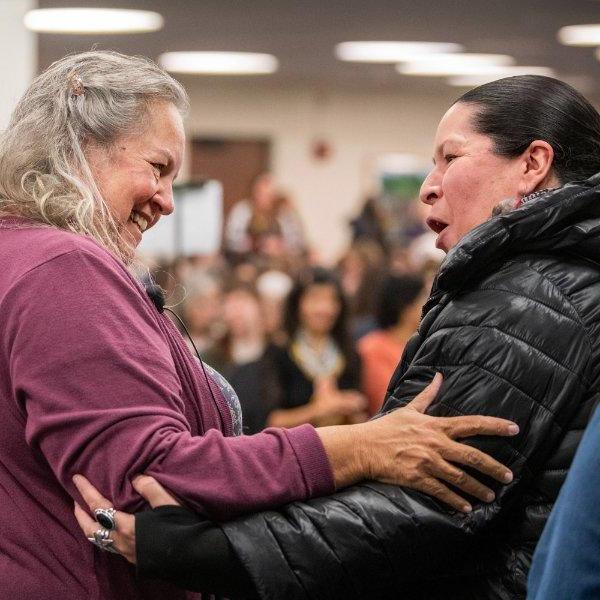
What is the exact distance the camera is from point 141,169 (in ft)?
6.19

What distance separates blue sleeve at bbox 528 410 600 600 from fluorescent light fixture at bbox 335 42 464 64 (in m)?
9.37

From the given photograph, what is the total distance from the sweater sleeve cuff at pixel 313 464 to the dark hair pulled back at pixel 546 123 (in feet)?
1.97

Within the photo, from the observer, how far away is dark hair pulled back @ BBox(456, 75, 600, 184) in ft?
6.21

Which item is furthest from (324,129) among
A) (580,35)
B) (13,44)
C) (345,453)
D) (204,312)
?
(345,453)

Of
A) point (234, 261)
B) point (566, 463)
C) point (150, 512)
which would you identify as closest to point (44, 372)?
point (150, 512)

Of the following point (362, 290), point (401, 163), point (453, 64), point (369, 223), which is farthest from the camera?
point (401, 163)

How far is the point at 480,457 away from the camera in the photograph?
5.50 ft

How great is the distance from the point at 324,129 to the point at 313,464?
42.3 feet

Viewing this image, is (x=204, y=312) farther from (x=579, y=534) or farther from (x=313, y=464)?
(x=579, y=534)

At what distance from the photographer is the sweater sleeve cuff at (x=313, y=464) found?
170 cm

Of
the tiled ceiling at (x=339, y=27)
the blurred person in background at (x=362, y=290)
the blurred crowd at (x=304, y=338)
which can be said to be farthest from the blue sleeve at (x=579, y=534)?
the tiled ceiling at (x=339, y=27)

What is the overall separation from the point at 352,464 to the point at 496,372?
0.86 ft

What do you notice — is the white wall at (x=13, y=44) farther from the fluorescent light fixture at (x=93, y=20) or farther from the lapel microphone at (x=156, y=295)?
the fluorescent light fixture at (x=93, y=20)

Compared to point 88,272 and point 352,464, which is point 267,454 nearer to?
point 352,464
